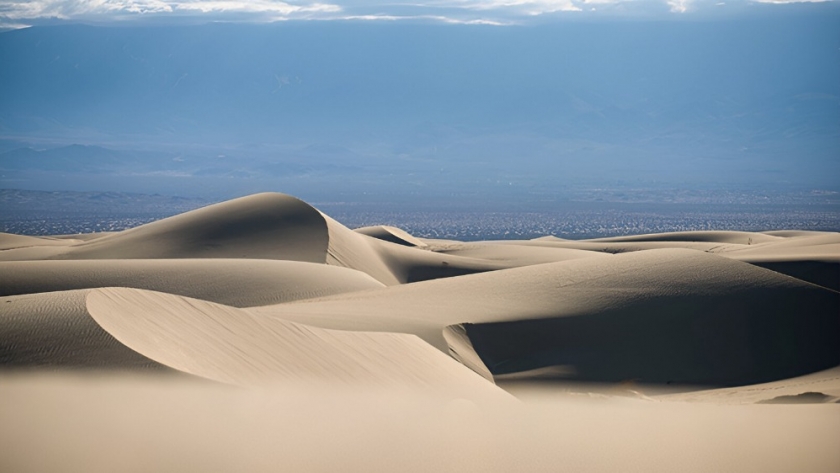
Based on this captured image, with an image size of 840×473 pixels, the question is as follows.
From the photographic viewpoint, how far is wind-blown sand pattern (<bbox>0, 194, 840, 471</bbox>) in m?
8.09

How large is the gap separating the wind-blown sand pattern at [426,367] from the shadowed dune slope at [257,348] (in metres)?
0.04

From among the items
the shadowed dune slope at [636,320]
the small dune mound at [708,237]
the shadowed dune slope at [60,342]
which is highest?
the shadowed dune slope at [60,342]

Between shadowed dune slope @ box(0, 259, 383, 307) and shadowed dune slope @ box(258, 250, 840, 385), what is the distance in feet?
9.53

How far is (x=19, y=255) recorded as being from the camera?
32625 mm

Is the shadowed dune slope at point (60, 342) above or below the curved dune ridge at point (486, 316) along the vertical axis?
above

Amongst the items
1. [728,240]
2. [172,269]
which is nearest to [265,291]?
[172,269]

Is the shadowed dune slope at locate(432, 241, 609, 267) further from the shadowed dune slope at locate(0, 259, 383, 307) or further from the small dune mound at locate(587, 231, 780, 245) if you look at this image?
the shadowed dune slope at locate(0, 259, 383, 307)

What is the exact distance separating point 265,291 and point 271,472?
16.3 metres

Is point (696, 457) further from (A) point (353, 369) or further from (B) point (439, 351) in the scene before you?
(B) point (439, 351)

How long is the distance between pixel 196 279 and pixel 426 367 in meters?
11.1

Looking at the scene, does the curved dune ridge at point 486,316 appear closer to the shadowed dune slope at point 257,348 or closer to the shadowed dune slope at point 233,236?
the shadowed dune slope at point 257,348

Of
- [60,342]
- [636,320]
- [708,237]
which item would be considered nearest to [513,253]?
[708,237]

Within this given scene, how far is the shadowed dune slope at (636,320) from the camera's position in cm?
1753

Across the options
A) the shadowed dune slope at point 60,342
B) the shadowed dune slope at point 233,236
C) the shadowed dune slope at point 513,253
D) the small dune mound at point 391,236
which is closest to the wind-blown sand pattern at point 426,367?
the shadowed dune slope at point 60,342
